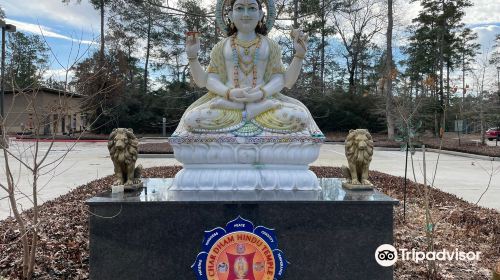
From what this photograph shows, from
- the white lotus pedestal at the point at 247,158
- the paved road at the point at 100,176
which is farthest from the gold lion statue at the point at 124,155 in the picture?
the paved road at the point at 100,176

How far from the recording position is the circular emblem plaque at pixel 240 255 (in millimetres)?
3250

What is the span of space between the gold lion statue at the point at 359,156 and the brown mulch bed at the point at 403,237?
0.82 metres

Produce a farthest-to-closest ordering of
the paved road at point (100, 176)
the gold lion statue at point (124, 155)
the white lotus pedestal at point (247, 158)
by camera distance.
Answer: the paved road at point (100, 176) < the gold lion statue at point (124, 155) < the white lotus pedestal at point (247, 158)

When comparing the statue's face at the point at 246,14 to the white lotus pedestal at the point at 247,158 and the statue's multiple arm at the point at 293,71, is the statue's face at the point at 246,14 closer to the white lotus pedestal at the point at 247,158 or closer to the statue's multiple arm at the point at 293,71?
the statue's multiple arm at the point at 293,71

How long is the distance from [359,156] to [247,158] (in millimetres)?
1040

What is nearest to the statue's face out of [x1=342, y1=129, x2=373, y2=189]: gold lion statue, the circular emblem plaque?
[x1=342, y1=129, x2=373, y2=189]: gold lion statue

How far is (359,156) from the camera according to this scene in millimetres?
4129

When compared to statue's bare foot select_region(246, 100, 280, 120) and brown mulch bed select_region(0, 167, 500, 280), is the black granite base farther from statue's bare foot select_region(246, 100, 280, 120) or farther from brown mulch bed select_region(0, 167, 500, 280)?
statue's bare foot select_region(246, 100, 280, 120)

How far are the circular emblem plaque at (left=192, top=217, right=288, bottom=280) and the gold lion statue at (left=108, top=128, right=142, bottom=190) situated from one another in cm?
118

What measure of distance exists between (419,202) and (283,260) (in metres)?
4.32

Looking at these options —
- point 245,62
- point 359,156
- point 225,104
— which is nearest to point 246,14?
point 245,62

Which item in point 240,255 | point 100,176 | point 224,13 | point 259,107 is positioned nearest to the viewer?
point 240,255

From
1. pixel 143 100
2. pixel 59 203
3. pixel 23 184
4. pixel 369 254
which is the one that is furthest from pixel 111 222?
pixel 143 100

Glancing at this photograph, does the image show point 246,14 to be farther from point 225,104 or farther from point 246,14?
point 225,104
